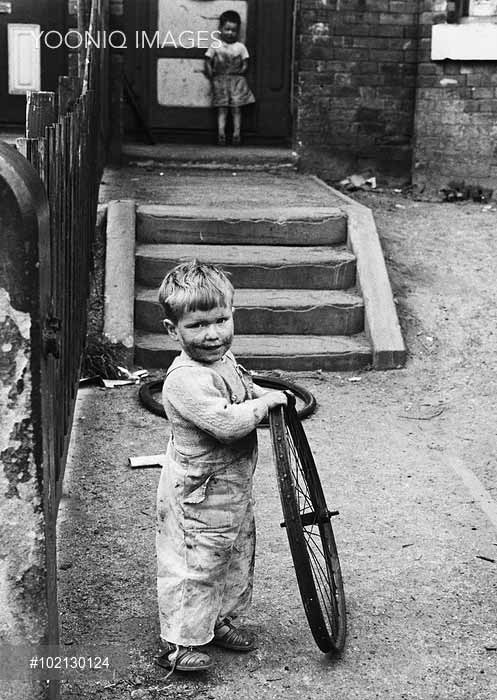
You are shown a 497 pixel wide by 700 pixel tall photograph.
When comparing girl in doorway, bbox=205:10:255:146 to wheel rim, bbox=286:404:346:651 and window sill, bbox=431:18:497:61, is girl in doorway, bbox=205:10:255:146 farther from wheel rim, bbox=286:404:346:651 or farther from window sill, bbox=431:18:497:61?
wheel rim, bbox=286:404:346:651

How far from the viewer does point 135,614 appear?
362 centimetres

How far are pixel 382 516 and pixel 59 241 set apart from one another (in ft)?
6.26

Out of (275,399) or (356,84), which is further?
(356,84)

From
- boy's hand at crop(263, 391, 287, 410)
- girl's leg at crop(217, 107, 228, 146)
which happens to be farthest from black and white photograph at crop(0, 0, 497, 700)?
girl's leg at crop(217, 107, 228, 146)

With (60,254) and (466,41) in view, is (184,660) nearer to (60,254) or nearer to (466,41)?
(60,254)

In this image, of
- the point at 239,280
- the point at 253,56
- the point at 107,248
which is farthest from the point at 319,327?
the point at 253,56

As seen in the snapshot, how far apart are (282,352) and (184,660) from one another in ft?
12.5

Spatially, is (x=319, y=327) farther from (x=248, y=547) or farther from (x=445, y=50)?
(x=445, y=50)

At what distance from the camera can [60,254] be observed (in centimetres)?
404

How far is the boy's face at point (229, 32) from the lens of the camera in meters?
11.5

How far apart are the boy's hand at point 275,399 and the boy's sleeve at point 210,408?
16 mm

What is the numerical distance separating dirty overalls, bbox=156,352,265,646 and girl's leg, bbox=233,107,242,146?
8989 millimetres

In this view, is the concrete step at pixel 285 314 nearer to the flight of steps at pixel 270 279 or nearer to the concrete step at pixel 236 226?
the flight of steps at pixel 270 279

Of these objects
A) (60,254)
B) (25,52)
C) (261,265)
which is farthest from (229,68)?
(60,254)
